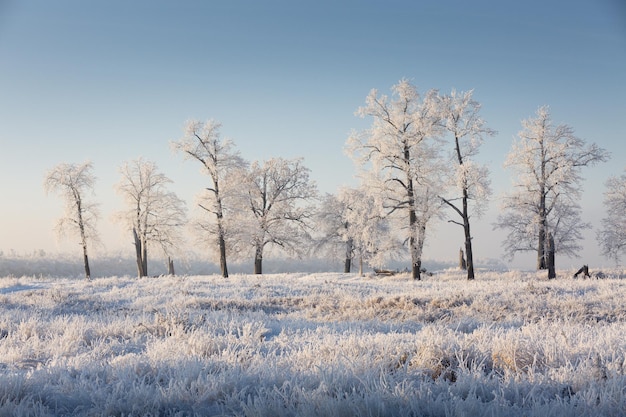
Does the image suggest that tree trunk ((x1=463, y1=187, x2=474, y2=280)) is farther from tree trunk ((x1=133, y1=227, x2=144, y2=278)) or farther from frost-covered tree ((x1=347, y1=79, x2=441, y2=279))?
tree trunk ((x1=133, y1=227, x2=144, y2=278))

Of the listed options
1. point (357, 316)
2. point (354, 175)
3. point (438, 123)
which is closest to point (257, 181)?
point (354, 175)

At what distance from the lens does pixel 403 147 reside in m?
24.3

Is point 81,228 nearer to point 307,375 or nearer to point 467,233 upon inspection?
point 467,233

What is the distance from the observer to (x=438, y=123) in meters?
24.2

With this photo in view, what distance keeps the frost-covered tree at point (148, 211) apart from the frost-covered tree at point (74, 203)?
→ 2897mm

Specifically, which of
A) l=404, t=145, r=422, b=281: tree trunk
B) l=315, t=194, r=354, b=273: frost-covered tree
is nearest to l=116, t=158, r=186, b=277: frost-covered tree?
l=315, t=194, r=354, b=273: frost-covered tree

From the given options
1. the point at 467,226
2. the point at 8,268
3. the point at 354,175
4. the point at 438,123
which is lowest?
the point at 8,268

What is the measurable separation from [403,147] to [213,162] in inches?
530

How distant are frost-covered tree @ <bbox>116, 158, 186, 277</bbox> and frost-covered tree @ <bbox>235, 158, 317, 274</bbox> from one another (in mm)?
7017

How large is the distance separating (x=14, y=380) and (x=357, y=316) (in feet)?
28.8

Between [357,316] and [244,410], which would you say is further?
[357,316]

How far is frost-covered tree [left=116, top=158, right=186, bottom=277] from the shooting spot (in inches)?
1348

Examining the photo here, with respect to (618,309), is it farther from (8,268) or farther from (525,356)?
(8,268)

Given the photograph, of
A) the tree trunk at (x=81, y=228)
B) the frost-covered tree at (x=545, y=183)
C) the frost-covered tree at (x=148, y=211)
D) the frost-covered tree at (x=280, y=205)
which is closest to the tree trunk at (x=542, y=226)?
the frost-covered tree at (x=545, y=183)
